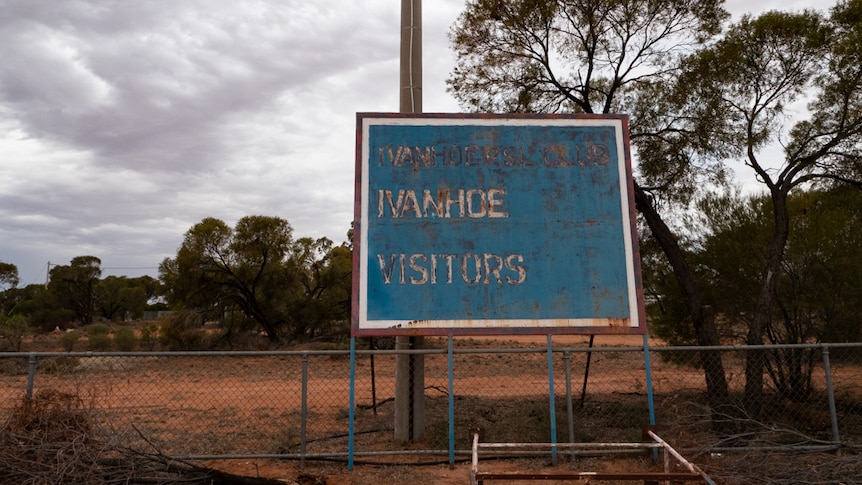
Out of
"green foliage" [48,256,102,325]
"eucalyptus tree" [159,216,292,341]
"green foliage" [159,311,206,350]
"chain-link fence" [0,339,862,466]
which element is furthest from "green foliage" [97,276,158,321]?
"chain-link fence" [0,339,862,466]

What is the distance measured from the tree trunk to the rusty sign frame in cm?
339

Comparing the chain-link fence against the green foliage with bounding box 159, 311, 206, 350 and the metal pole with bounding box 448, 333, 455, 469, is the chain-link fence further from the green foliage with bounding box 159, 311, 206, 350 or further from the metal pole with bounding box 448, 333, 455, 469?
the green foliage with bounding box 159, 311, 206, 350

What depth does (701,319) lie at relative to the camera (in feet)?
34.5

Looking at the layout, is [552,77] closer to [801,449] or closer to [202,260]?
[801,449]

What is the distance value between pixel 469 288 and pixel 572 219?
175cm

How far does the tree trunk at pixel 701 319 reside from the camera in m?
9.84

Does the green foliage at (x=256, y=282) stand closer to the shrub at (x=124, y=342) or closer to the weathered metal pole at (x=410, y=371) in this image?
the shrub at (x=124, y=342)

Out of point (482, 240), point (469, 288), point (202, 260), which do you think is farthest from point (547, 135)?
point (202, 260)

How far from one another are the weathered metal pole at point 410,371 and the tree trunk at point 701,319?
468 cm

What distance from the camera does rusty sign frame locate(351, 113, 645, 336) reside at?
748 centimetres

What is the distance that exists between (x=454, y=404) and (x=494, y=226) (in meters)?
5.48

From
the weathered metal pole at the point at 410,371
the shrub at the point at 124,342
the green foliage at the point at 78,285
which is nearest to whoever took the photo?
the weathered metal pole at the point at 410,371

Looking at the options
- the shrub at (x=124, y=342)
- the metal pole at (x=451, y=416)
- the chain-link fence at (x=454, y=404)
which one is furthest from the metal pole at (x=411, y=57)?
the shrub at (x=124, y=342)

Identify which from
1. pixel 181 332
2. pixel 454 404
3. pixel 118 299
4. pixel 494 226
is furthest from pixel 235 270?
pixel 118 299
